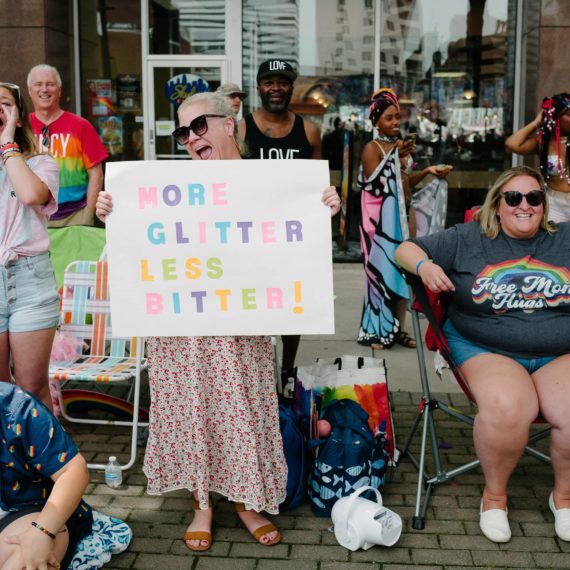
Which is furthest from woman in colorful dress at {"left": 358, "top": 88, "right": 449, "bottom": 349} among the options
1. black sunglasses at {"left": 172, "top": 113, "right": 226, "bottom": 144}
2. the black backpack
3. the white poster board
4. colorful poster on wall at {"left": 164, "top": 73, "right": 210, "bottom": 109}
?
colorful poster on wall at {"left": 164, "top": 73, "right": 210, "bottom": 109}

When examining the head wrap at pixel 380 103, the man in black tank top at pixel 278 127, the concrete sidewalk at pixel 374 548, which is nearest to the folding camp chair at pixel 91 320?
the concrete sidewalk at pixel 374 548

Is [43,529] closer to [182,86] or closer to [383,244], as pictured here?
[383,244]

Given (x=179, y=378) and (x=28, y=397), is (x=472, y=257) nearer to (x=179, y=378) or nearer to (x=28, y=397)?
(x=179, y=378)

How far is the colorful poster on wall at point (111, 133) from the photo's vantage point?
1002 cm

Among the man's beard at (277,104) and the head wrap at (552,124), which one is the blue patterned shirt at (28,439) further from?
the head wrap at (552,124)

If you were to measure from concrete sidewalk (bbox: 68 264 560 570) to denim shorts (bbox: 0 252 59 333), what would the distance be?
2.93 feet

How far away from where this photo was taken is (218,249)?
3.26 metres

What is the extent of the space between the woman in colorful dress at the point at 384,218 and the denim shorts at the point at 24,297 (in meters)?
3.08

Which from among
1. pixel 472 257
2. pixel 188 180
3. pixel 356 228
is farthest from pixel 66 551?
pixel 356 228

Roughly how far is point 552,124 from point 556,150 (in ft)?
0.55

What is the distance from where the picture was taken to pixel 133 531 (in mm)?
3473

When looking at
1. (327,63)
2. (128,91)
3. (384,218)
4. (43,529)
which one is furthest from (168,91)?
(43,529)

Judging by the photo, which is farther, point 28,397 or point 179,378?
point 179,378

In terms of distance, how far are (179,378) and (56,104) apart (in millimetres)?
3426
